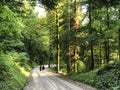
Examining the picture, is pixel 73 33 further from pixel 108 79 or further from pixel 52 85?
pixel 108 79

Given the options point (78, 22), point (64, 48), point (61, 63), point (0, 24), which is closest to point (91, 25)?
point (78, 22)

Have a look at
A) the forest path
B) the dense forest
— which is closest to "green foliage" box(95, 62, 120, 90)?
the dense forest

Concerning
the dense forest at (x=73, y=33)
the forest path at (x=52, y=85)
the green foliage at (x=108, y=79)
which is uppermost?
the dense forest at (x=73, y=33)

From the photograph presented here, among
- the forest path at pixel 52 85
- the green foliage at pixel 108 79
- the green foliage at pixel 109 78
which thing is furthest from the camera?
the forest path at pixel 52 85

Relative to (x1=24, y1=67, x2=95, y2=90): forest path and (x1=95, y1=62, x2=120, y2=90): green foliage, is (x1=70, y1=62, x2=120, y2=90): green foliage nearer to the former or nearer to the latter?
(x1=95, y1=62, x2=120, y2=90): green foliage

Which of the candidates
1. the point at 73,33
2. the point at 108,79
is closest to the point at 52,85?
the point at 108,79

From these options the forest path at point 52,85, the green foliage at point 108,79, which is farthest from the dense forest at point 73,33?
the forest path at point 52,85

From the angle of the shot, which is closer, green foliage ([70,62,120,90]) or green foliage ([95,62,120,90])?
green foliage ([95,62,120,90])

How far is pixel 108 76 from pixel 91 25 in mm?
9625

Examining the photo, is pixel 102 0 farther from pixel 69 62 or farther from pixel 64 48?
pixel 64 48

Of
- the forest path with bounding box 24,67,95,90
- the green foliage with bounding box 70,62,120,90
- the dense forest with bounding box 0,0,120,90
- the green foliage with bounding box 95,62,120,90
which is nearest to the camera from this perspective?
the dense forest with bounding box 0,0,120,90

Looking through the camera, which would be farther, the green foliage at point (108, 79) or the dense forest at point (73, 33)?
the green foliage at point (108, 79)

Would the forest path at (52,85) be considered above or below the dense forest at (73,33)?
below

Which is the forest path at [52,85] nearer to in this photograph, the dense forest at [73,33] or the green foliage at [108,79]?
the dense forest at [73,33]
